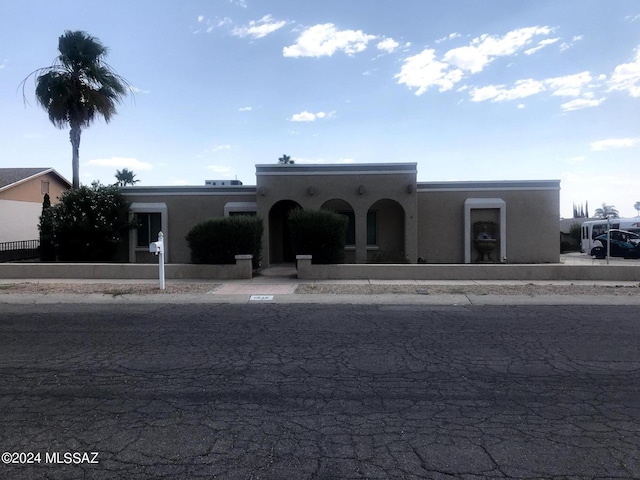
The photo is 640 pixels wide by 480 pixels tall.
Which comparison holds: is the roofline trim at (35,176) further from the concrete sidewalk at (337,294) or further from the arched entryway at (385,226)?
the arched entryway at (385,226)

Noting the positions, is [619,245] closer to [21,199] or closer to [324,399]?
[324,399]

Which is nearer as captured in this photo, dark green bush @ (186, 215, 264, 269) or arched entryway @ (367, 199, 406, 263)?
dark green bush @ (186, 215, 264, 269)

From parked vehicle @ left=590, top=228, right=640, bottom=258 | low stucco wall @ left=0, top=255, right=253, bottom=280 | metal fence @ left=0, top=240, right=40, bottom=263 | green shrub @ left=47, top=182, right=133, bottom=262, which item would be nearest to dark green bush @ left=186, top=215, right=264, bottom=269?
low stucco wall @ left=0, top=255, right=253, bottom=280

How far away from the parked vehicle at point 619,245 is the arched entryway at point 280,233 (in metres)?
17.3

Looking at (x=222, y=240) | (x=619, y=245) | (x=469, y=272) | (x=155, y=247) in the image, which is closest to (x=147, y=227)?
(x=222, y=240)

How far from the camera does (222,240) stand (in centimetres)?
1534

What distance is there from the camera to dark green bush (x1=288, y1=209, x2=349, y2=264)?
1541cm

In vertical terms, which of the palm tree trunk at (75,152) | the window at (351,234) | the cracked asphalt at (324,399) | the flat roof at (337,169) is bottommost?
the cracked asphalt at (324,399)

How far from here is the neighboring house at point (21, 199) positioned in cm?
3012

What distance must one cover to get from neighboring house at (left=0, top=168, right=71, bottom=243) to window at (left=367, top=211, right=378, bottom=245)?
20496mm

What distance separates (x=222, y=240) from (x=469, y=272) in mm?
7754

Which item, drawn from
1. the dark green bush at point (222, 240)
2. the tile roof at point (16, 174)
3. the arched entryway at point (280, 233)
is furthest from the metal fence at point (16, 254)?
the dark green bush at point (222, 240)

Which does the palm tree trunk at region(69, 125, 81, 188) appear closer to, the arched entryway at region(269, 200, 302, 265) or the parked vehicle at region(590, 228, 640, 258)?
the arched entryway at region(269, 200, 302, 265)

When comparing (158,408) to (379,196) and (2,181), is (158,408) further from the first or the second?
(2,181)
